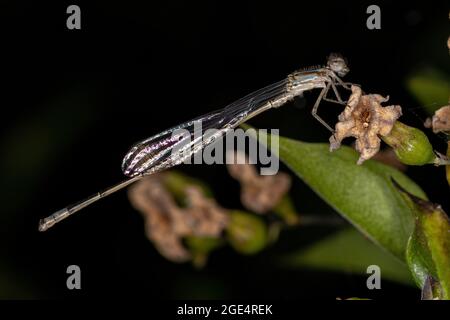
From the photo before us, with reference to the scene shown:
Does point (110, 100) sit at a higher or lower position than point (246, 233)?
higher

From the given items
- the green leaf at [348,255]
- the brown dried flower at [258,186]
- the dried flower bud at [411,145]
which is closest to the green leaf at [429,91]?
the dried flower bud at [411,145]

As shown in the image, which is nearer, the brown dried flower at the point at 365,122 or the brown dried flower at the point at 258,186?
the brown dried flower at the point at 365,122

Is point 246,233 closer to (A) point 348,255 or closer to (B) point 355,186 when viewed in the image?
(A) point 348,255

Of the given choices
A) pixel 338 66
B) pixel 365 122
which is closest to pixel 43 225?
pixel 338 66

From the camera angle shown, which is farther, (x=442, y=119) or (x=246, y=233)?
(x=246, y=233)

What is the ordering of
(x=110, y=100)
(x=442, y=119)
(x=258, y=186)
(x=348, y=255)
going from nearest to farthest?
(x=442, y=119) → (x=348, y=255) → (x=258, y=186) → (x=110, y=100)

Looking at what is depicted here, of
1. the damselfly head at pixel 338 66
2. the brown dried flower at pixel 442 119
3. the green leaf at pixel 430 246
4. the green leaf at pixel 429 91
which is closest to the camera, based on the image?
the green leaf at pixel 430 246

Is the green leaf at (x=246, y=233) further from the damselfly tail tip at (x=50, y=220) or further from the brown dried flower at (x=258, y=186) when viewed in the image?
the damselfly tail tip at (x=50, y=220)
